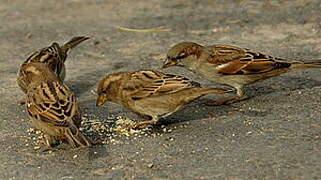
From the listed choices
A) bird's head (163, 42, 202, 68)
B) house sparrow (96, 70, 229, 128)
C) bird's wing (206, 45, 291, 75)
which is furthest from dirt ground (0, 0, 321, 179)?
bird's head (163, 42, 202, 68)

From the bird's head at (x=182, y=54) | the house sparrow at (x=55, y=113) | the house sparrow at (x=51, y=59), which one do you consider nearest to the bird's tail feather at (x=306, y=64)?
the bird's head at (x=182, y=54)

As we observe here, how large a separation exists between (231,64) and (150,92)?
1.11 meters

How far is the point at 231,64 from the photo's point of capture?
6547mm

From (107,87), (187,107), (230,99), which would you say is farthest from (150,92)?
(230,99)

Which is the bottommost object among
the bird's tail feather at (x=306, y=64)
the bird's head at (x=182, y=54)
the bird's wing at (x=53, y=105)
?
the bird's tail feather at (x=306, y=64)

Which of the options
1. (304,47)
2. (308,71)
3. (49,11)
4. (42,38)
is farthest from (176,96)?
(49,11)

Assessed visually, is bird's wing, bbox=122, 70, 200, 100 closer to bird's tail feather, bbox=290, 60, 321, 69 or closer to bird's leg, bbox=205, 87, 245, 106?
bird's leg, bbox=205, 87, 245, 106

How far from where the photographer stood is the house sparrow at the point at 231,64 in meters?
6.50

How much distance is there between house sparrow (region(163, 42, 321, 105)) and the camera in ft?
21.3

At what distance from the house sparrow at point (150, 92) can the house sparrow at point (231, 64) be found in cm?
75

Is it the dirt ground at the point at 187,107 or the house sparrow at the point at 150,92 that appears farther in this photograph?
the house sparrow at the point at 150,92

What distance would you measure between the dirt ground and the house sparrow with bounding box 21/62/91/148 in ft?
0.62

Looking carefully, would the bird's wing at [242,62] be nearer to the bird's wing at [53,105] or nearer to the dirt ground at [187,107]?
the dirt ground at [187,107]

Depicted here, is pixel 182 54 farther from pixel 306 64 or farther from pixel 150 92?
pixel 306 64
